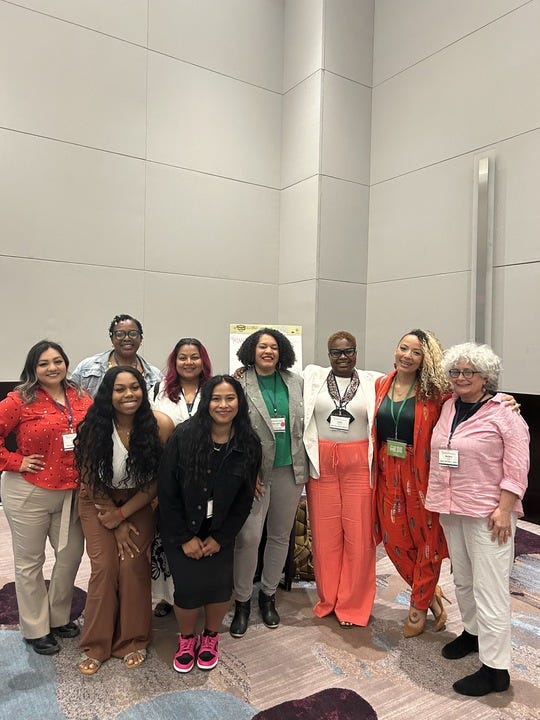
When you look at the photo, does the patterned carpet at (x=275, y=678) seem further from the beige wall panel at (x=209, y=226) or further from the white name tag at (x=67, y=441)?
the beige wall panel at (x=209, y=226)

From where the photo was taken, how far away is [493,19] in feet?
15.5

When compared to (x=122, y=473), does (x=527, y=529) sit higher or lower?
lower

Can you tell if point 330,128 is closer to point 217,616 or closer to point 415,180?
point 415,180

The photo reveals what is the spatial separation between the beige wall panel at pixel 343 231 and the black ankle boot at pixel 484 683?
14.1 ft

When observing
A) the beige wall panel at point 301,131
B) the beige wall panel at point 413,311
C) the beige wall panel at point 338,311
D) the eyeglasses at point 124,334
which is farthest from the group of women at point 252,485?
the beige wall panel at point 301,131

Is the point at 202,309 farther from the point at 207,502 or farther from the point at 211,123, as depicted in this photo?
the point at 207,502

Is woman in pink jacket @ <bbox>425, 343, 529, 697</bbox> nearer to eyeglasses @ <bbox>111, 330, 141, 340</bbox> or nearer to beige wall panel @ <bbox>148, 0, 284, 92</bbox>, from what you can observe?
eyeglasses @ <bbox>111, 330, 141, 340</bbox>

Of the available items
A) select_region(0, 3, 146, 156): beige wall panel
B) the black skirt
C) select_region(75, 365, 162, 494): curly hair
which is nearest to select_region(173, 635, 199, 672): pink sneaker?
the black skirt

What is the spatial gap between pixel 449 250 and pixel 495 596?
149 inches

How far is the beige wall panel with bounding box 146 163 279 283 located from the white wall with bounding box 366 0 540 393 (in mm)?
1325

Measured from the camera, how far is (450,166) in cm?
516

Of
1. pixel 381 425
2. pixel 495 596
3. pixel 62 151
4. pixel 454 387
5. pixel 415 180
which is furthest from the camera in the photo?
pixel 415 180

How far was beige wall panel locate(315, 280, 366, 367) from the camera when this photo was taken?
5.81 metres

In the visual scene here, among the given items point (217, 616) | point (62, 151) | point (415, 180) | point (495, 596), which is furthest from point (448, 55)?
point (217, 616)
